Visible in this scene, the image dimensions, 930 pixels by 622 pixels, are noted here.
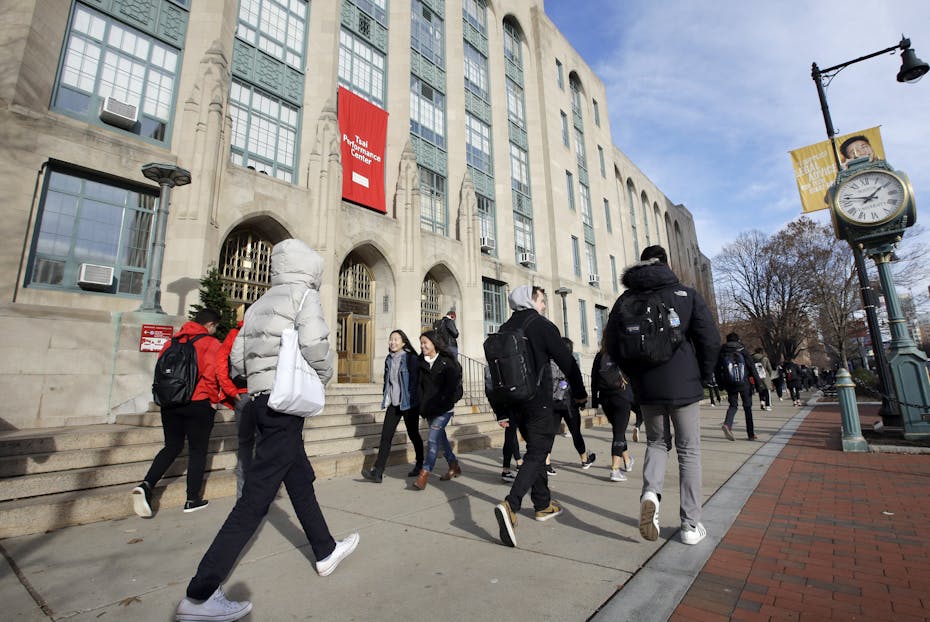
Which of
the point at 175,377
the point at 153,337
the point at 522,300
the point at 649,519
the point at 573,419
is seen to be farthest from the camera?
the point at 153,337

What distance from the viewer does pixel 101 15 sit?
35.9ft

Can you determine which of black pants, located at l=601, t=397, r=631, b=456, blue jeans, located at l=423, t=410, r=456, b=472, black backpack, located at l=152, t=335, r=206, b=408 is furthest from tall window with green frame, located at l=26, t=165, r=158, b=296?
black pants, located at l=601, t=397, r=631, b=456

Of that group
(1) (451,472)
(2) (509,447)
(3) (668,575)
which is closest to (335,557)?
(3) (668,575)

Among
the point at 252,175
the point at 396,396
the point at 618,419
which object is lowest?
the point at 618,419

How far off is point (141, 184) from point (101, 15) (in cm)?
433

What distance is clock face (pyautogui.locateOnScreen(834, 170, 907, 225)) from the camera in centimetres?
821

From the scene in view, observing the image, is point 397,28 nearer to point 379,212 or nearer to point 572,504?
point 379,212

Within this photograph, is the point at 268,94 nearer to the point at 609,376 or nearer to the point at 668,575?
the point at 609,376

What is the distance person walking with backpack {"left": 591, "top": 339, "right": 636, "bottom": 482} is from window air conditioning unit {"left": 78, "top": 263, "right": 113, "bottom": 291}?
33.5 feet

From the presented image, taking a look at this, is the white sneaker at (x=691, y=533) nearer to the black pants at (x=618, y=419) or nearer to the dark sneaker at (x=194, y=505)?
the black pants at (x=618, y=419)

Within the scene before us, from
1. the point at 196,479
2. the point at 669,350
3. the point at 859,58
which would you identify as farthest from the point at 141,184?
the point at 859,58

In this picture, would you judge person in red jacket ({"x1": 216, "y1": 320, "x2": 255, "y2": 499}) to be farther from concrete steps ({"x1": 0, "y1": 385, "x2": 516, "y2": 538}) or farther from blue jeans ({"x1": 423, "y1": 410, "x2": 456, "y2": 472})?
blue jeans ({"x1": 423, "y1": 410, "x2": 456, "y2": 472})

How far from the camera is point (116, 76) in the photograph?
1094 cm

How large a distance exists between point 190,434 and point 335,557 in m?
2.60
